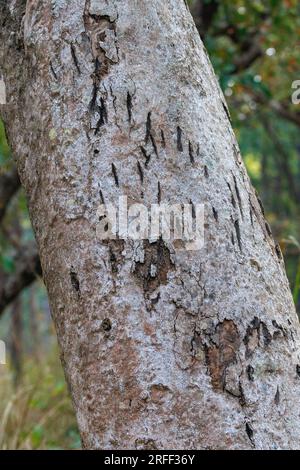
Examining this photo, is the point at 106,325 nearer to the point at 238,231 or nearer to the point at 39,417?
the point at 238,231

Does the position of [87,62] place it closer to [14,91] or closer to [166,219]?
[14,91]

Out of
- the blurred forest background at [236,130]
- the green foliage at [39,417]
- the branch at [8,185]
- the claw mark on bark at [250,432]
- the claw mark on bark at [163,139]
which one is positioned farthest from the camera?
the branch at [8,185]

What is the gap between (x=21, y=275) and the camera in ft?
12.6

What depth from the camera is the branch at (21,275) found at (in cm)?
377

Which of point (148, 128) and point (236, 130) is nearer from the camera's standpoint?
point (148, 128)

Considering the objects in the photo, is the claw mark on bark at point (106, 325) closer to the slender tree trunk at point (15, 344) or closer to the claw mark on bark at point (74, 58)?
the claw mark on bark at point (74, 58)

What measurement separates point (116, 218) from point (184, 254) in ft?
0.40

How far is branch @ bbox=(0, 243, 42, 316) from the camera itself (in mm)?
3770

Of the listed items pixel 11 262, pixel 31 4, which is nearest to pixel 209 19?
pixel 11 262

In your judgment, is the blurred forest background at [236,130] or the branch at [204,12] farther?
the branch at [204,12]

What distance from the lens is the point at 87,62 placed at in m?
1.21

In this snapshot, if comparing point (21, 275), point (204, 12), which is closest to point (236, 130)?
point (204, 12)

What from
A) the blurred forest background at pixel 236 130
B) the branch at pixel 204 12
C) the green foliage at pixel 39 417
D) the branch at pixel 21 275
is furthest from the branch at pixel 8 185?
the branch at pixel 204 12

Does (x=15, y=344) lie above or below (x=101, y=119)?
below
